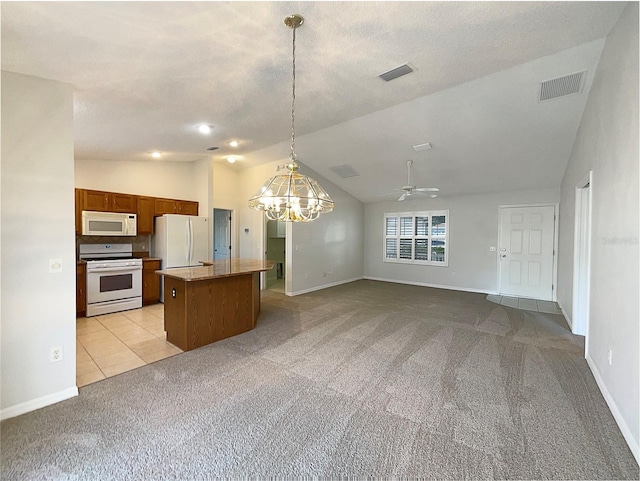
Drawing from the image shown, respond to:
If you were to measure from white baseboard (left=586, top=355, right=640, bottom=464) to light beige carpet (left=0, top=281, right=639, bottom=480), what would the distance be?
48mm

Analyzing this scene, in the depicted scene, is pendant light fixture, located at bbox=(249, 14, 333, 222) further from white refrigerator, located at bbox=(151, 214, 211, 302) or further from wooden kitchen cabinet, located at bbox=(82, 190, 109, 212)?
wooden kitchen cabinet, located at bbox=(82, 190, 109, 212)

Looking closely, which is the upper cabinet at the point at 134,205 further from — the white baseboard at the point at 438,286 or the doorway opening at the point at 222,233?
the white baseboard at the point at 438,286

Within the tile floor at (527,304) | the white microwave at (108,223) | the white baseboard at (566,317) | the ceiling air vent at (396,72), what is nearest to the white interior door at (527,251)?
the tile floor at (527,304)

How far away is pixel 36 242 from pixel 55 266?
23cm

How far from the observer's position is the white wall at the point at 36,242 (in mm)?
2158

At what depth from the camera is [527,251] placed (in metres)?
6.29

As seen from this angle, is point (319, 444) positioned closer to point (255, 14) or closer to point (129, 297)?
point (255, 14)

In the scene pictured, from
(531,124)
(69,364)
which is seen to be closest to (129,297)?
(69,364)

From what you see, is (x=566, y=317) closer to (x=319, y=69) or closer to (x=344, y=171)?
(x=344, y=171)

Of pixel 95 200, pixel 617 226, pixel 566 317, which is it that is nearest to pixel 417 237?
pixel 566 317

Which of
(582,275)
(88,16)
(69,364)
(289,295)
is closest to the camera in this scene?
(88,16)

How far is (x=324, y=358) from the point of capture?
3.17 m

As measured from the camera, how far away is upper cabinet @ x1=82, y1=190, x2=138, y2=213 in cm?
486

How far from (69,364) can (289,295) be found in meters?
4.17
